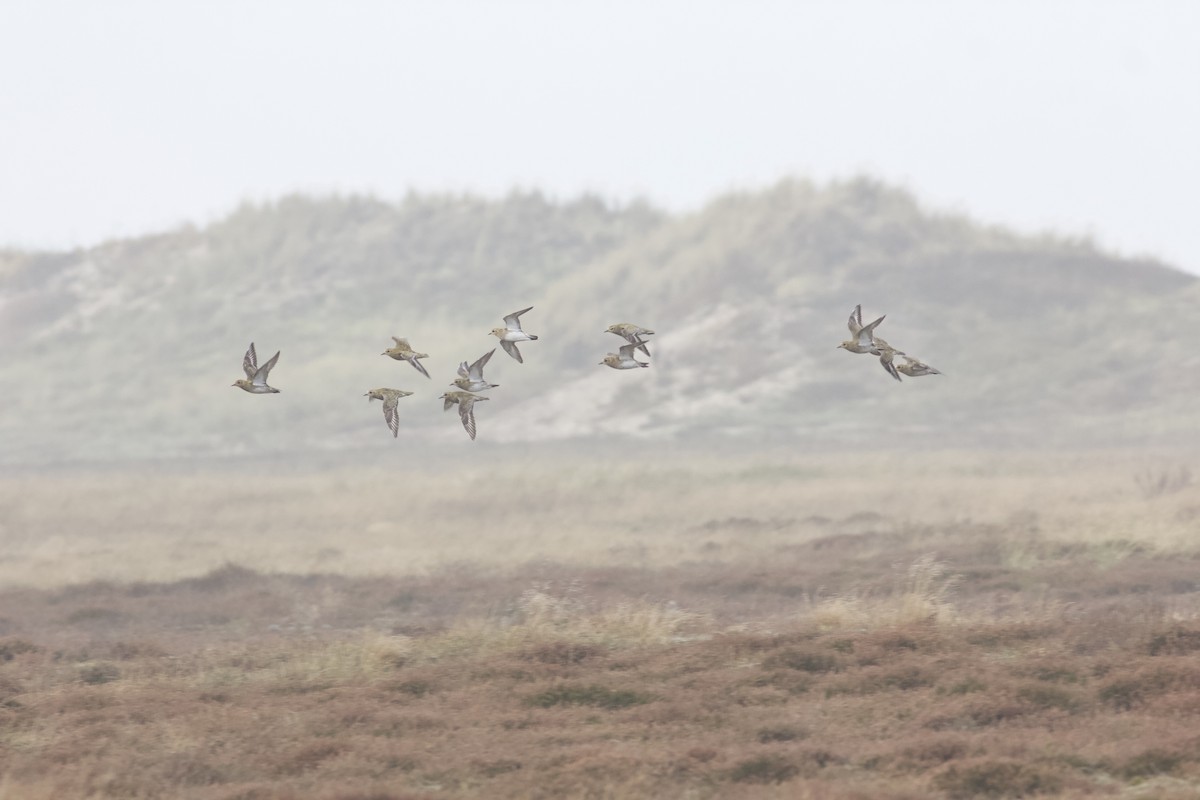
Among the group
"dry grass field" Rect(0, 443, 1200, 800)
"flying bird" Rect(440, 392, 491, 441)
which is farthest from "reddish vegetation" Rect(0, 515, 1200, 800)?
"flying bird" Rect(440, 392, 491, 441)

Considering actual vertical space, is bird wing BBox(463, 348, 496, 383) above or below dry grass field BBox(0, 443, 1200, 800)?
above

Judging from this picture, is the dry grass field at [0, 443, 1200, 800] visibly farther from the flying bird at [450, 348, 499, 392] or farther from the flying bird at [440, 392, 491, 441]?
the flying bird at [450, 348, 499, 392]

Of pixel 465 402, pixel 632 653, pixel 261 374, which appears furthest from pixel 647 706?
pixel 261 374

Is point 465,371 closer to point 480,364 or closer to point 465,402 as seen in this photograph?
point 480,364

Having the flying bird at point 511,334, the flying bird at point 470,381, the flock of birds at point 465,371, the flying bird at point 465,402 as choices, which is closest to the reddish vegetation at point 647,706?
the flying bird at point 465,402

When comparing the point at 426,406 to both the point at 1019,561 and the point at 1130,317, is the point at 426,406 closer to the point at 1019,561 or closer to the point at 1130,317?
the point at 1130,317

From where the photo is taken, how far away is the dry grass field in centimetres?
1277

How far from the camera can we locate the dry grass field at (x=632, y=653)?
1277cm

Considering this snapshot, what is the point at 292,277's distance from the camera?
88.8 metres

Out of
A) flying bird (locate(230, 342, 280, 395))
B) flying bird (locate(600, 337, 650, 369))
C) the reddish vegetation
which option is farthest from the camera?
flying bird (locate(600, 337, 650, 369))

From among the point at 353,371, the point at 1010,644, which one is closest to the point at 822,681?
the point at 1010,644

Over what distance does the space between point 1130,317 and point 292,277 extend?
4165cm

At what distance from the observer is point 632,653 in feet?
58.1

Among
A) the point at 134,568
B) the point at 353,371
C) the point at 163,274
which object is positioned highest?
the point at 163,274
